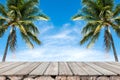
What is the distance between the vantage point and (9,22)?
21312 mm

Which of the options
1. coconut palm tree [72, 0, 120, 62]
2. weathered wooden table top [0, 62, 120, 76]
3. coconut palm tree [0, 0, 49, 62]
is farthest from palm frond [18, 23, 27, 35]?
weathered wooden table top [0, 62, 120, 76]

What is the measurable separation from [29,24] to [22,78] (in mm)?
18333

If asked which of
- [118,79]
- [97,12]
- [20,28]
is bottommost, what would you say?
[118,79]

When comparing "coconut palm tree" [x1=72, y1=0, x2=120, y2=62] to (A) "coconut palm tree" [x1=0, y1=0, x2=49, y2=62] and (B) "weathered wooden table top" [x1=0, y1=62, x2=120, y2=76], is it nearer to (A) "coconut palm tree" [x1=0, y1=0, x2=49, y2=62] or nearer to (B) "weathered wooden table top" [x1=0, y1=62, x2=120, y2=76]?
(A) "coconut palm tree" [x1=0, y1=0, x2=49, y2=62]

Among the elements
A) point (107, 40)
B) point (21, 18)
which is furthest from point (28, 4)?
point (107, 40)

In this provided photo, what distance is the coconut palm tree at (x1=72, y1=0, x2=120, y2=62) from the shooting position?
21.2m

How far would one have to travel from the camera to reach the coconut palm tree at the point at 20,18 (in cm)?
2084

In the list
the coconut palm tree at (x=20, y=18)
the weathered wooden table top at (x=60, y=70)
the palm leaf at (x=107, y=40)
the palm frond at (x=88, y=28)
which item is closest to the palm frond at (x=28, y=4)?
the coconut palm tree at (x=20, y=18)

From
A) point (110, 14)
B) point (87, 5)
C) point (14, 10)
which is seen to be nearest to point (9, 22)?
point (14, 10)

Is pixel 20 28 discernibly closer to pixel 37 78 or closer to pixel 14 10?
pixel 14 10

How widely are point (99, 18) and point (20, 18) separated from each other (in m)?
6.88

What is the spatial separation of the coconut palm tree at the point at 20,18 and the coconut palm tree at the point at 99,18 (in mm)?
3562

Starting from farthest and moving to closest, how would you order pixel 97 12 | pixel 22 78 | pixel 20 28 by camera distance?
pixel 97 12 < pixel 20 28 < pixel 22 78

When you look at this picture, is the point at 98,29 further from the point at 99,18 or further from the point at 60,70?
the point at 60,70
